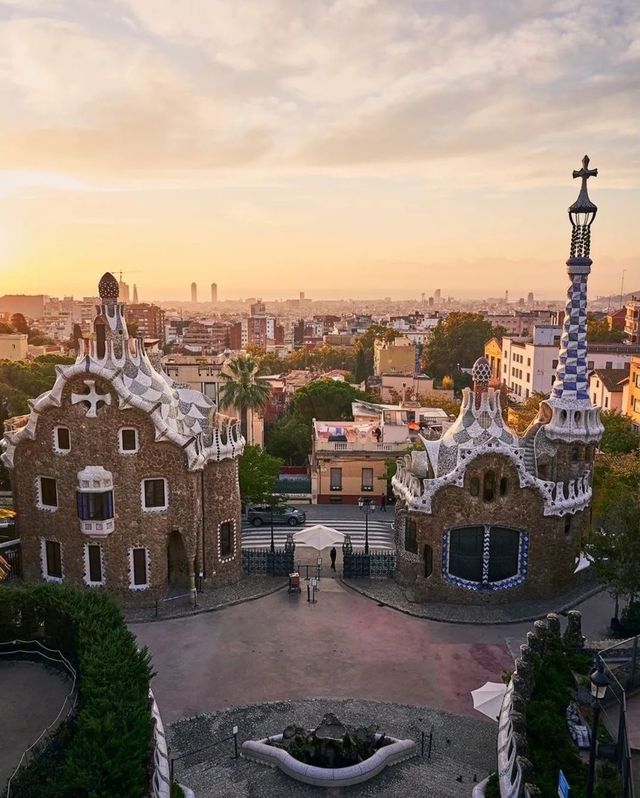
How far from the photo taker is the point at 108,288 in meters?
28.4

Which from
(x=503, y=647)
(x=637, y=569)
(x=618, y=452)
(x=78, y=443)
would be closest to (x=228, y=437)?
(x=78, y=443)

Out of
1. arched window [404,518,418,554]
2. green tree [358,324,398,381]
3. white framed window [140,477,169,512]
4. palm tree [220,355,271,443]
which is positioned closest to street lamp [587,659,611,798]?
arched window [404,518,418,554]

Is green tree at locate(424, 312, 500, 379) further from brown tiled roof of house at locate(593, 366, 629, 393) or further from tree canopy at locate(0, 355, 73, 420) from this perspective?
tree canopy at locate(0, 355, 73, 420)

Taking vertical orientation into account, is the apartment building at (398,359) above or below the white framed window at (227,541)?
above

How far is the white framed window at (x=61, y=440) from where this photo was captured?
27603 mm

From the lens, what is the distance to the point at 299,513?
4128 centimetres

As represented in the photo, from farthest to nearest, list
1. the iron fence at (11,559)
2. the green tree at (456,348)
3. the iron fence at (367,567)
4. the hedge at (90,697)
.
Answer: the green tree at (456,348)
the iron fence at (367,567)
the iron fence at (11,559)
the hedge at (90,697)

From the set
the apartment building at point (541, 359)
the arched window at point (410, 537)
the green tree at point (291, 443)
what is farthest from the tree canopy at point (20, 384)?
the apartment building at point (541, 359)

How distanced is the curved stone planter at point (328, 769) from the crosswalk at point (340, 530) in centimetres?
1724

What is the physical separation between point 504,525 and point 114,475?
16643 mm

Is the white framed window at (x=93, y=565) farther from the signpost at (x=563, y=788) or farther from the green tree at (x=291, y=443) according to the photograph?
the green tree at (x=291, y=443)

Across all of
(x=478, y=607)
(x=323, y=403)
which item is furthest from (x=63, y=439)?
(x=323, y=403)

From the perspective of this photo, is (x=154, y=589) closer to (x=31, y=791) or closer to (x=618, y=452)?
(x=31, y=791)

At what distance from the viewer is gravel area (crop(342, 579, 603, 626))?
27.4 metres
